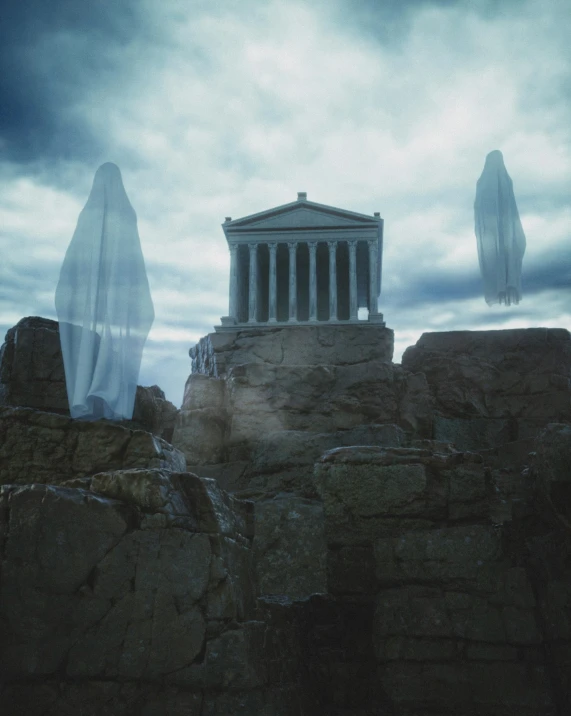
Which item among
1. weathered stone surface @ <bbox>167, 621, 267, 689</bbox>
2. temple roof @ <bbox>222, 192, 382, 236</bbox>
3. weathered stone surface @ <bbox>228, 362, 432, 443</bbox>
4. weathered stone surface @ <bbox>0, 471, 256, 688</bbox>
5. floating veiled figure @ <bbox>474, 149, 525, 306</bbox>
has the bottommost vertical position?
weathered stone surface @ <bbox>167, 621, 267, 689</bbox>

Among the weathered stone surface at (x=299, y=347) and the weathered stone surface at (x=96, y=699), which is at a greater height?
the weathered stone surface at (x=299, y=347)

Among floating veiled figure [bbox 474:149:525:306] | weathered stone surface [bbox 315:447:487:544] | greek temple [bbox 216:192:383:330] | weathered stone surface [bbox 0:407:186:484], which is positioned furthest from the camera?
greek temple [bbox 216:192:383:330]

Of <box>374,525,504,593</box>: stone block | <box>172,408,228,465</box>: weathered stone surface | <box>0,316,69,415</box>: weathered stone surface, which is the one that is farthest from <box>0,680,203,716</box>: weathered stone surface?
<box>172,408,228,465</box>: weathered stone surface

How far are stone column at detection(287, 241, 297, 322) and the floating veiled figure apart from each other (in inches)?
859

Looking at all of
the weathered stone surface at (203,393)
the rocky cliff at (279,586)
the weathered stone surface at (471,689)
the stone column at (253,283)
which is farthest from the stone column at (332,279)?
the weathered stone surface at (471,689)

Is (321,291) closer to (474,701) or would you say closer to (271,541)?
(271,541)

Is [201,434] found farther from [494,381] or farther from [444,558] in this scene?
[444,558]

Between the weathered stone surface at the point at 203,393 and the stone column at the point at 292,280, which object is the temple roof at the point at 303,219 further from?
the weathered stone surface at the point at 203,393

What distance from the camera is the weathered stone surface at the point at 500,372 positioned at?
12.5 metres

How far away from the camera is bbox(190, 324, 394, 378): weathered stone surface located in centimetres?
1772

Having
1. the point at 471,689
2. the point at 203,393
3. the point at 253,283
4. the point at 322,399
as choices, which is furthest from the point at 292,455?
the point at 253,283

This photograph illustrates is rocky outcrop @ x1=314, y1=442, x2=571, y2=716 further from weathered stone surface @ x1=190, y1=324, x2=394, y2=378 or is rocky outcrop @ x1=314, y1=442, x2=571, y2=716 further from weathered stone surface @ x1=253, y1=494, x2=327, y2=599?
weathered stone surface @ x1=190, y1=324, x2=394, y2=378

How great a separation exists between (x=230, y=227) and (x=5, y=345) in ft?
80.5

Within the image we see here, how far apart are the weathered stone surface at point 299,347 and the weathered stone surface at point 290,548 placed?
9383 millimetres
